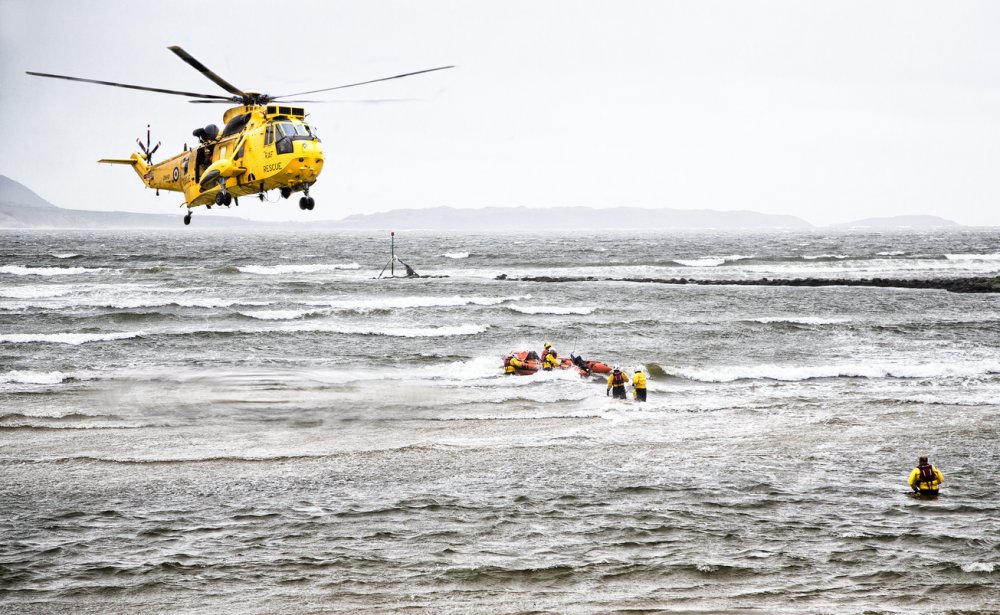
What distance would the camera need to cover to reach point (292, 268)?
6122cm

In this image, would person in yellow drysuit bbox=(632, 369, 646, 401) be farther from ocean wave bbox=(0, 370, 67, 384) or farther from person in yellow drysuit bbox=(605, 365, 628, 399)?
ocean wave bbox=(0, 370, 67, 384)

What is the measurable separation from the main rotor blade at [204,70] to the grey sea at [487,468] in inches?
256

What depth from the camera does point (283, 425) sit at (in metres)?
17.1

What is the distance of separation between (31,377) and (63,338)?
6.60 m

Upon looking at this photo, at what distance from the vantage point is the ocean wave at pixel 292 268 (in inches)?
2266

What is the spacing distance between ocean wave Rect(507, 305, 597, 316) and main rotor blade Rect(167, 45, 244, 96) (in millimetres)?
19587

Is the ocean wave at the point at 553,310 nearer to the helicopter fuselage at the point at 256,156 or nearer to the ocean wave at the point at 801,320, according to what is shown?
the ocean wave at the point at 801,320

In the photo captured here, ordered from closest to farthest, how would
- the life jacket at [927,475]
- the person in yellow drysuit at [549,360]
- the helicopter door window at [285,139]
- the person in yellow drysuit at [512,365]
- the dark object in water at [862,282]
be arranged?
1. the life jacket at [927,475]
2. the helicopter door window at [285,139]
3. the person in yellow drysuit at [512,365]
4. the person in yellow drysuit at [549,360]
5. the dark object in water at [862,282]

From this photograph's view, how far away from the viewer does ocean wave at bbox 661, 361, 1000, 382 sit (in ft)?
71.6

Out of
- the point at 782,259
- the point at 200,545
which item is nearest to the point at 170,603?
the point at 200,545

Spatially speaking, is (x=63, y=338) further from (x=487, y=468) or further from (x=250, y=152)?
(x=487, y=468)

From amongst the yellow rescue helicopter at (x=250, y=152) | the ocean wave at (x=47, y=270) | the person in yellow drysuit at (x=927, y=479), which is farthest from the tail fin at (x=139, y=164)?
the ocean wave at (x=47, y=270)

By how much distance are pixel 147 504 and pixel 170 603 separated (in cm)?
349

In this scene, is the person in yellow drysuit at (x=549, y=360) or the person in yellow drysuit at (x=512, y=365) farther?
the person in yellow drysuit at (x=549, y=360)
